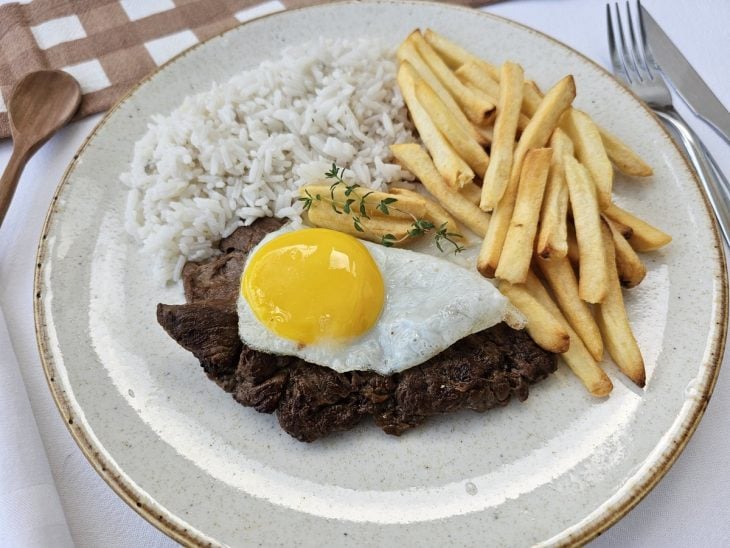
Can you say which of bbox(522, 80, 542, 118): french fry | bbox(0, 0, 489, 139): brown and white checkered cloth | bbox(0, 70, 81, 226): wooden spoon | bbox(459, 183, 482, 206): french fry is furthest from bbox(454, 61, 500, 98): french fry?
bbox(0, 70, 81, 226): wooden spoon

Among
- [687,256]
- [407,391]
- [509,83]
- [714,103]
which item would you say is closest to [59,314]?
[407,391]

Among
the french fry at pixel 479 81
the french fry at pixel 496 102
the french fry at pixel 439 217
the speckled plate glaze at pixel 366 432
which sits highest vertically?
the french fry at pixel 479 81

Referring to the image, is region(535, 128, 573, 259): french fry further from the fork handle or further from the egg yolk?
the fork handle

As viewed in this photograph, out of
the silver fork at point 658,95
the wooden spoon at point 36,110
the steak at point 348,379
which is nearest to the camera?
the steak at point 348,379

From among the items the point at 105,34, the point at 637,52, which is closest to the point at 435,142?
the point at 637,52

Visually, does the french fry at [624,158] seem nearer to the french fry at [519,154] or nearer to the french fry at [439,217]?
the french fry at [519,154]

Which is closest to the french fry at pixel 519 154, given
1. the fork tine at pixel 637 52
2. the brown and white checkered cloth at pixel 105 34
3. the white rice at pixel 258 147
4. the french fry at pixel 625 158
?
the french fry at pixel 625 158

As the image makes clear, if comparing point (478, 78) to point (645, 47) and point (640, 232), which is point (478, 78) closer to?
point (640, 232)
